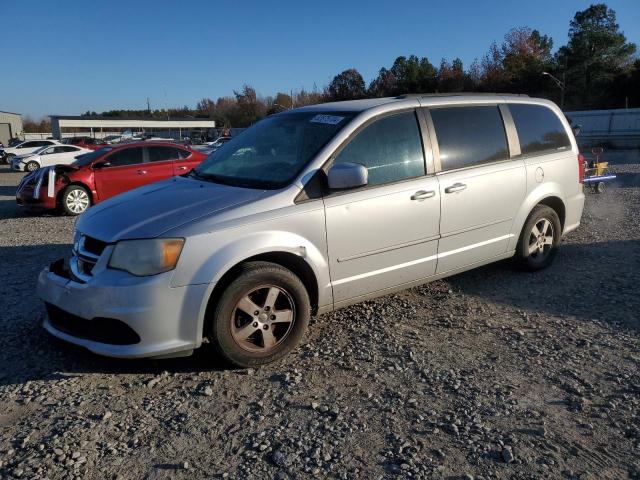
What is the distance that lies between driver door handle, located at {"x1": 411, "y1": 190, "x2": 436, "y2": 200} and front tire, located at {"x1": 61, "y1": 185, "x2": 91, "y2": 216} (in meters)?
8.59

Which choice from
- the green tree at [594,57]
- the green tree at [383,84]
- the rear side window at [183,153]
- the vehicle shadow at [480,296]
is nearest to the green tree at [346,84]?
the green tree at [383,84]

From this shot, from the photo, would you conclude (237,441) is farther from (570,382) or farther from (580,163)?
(580,163)

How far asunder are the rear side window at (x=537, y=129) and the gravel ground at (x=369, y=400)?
157 cm

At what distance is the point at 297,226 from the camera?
3576 millimetres

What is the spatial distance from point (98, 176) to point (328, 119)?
8.19 metres

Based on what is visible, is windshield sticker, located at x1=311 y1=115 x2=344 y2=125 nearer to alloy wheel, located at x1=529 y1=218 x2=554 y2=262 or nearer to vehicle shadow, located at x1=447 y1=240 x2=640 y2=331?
vehicle shadow, located at x1=447 y1=240 x2=640 y2=331

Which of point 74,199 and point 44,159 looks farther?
point 44,159

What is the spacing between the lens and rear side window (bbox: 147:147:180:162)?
11.3m

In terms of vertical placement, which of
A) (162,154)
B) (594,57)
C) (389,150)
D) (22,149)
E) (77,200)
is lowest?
(77,200)

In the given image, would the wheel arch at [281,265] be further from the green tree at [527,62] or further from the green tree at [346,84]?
Result: the green tree at [346,84]

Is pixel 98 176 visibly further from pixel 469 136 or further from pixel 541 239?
pixel 541 239

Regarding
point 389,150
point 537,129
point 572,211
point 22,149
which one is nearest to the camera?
point 389,150

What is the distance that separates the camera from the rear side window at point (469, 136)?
4.46 m

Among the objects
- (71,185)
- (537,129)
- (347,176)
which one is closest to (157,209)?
(347,176)
